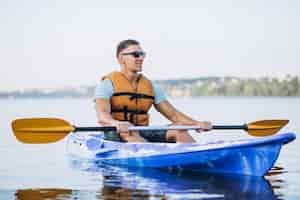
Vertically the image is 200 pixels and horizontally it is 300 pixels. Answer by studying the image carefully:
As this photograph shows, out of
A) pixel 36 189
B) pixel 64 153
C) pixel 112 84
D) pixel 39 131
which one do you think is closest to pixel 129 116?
pixel 112 84

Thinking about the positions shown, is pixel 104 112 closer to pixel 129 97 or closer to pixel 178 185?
pixel 129 97

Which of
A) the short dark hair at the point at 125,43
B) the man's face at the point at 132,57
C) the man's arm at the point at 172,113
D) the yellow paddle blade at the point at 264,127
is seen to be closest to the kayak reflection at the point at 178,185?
the man's arm at the point at 172,113

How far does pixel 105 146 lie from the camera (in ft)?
33.0

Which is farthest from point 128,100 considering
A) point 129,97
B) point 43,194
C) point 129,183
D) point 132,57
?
point 43,194

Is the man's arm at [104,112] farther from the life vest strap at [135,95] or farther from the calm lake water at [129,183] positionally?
the calm lake water at [129,183]

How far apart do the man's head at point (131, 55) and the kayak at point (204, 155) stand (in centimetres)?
103

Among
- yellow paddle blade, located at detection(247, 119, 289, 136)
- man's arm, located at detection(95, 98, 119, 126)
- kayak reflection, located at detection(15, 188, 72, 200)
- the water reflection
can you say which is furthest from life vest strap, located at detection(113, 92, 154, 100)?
kayak reflection, located at detection(15, 188, 72, 200)

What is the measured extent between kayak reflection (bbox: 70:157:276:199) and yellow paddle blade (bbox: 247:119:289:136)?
1471 millimetres

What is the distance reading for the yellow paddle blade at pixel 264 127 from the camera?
10195mm

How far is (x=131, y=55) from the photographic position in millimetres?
9734

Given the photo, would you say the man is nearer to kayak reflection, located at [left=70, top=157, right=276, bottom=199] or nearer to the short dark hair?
the short dark hair

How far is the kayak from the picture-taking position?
8.23 metres

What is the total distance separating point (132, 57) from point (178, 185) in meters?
2.11

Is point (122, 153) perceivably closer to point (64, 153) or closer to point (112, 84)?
point (112, 84)
